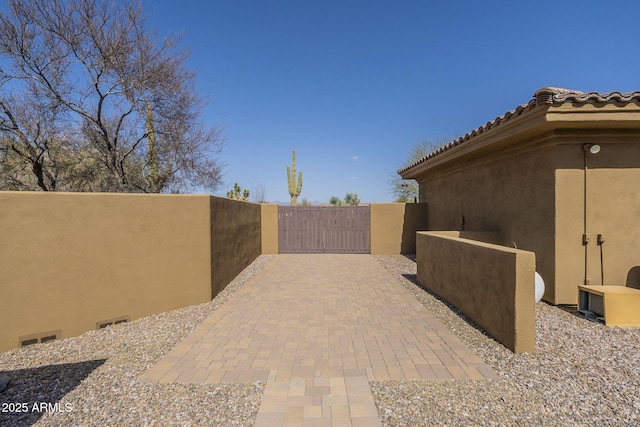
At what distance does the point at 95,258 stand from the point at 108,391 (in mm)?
2696

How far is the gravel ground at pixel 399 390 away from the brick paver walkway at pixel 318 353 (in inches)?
7.9

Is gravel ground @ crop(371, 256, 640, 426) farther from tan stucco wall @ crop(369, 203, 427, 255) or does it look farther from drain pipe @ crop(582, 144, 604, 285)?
tan stucco wall @ crop(369, 203, 427, 255)

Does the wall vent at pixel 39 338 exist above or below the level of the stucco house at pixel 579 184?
below

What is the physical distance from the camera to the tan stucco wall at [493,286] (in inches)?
150

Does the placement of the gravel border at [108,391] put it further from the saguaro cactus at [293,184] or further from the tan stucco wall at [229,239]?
the saguaro cactus at [293,184]

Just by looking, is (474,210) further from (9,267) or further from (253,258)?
(9,267)

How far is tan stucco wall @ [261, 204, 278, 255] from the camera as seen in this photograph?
1380 cm

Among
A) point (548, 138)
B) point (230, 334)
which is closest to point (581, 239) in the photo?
point (548, 138)

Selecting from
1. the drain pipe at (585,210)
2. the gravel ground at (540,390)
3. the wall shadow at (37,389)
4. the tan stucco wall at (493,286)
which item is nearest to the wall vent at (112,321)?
the wall shadow at (37,389)

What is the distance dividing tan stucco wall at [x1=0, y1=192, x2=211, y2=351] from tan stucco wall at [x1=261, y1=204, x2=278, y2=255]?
753 cm

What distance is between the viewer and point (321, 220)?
45.1ft

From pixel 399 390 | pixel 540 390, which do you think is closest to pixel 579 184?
pixel 540 390

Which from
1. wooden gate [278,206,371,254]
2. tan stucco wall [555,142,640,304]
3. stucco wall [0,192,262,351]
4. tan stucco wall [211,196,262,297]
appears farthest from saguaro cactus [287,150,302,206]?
tan stucco wall [555,142,640,304]

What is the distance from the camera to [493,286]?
433 cm
